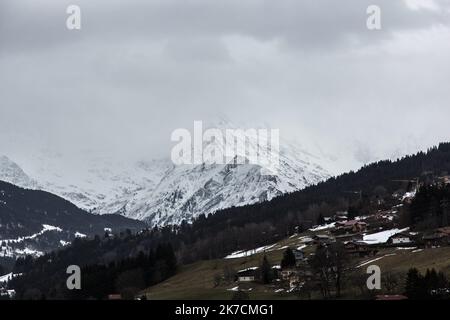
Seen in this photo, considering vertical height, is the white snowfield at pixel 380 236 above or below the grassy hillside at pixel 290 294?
above

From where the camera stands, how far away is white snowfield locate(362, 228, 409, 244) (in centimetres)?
18200

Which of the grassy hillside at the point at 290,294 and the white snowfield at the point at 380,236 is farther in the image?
the white snowfield at the point at 380,236

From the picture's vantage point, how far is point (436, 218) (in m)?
183

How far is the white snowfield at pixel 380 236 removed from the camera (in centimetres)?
18200

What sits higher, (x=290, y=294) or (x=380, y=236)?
(x=380, y=236)

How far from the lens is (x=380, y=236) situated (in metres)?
190

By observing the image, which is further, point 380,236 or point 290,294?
point 380,236

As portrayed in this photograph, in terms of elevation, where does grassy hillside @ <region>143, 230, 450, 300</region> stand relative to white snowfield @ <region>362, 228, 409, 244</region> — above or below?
below

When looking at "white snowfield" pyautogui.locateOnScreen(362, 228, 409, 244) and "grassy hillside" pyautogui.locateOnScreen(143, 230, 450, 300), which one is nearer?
"grassy hillside" pyautogui.locateOnScreen(143, 230, 450, 300)
